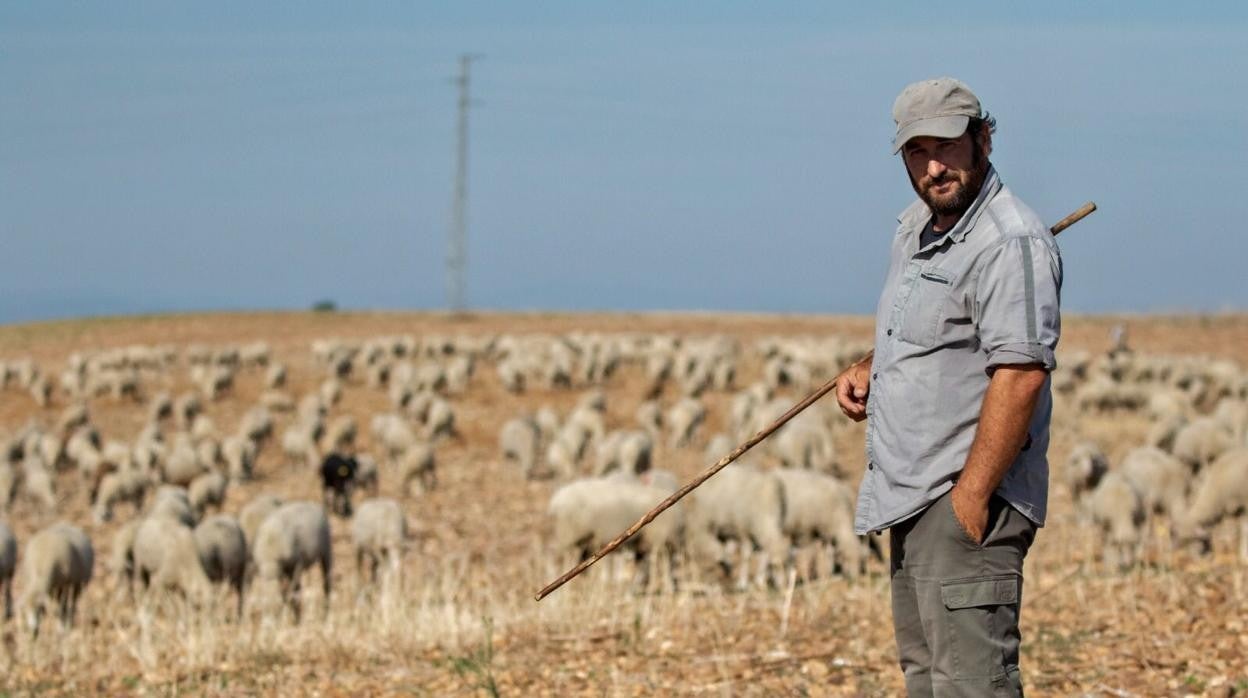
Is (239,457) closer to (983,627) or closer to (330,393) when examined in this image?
(330,393)

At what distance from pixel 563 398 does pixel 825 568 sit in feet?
76.0

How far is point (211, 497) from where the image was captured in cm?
2120

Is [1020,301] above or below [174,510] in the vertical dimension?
above

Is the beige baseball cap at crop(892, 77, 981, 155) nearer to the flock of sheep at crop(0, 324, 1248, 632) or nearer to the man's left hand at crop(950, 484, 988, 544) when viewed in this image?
the man's left hand at crop(950, 484, 988, 544)

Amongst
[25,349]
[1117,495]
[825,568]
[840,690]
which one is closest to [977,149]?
[840,690]

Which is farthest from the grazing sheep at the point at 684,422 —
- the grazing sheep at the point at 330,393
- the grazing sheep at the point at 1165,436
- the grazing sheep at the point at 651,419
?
the grazing sheep at the point at 330,393

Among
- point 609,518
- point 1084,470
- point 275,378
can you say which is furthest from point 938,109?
point 275,378

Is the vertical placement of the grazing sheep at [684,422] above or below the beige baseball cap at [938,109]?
below

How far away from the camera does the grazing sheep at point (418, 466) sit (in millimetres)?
23938

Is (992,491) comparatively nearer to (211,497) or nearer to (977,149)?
(977,149)

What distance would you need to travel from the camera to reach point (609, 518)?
49.8ft

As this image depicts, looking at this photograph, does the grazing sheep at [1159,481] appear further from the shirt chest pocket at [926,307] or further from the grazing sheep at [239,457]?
the grazing sheep at [239,457]

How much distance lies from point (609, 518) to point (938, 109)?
1134 cm

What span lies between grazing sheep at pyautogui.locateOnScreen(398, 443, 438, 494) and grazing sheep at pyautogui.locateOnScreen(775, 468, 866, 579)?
10.2m
